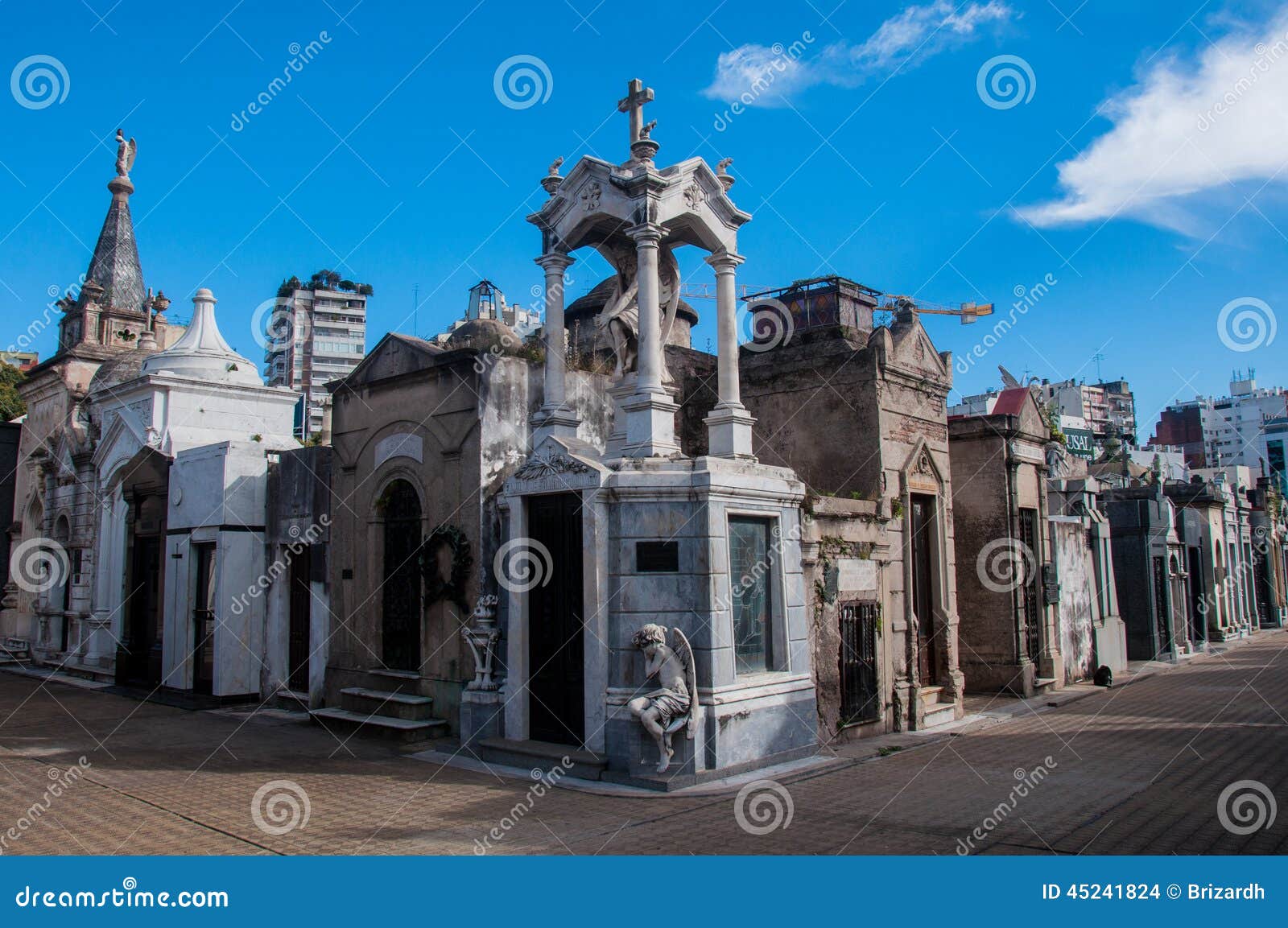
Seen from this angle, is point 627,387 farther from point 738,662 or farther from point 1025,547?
point 1025,547

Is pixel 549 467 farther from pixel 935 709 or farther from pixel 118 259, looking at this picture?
pixel 118 259

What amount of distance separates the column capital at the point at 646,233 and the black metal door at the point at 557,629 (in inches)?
115

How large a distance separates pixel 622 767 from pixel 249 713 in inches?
329

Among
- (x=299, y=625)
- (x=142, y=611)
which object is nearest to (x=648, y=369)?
(x=299, y=625)

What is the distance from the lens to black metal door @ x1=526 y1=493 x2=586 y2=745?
10086 mm

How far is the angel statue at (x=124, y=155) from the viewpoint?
2744cm

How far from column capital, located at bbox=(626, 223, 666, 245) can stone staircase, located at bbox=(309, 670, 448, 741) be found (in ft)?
21.5

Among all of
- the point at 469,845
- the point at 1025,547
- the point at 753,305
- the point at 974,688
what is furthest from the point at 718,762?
the point at 753,305

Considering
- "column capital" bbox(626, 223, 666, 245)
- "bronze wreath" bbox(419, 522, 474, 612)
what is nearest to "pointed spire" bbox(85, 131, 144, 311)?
"bronze wreath" bbox(419, 522, 474, 612)

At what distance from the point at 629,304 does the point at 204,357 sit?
41.6ft

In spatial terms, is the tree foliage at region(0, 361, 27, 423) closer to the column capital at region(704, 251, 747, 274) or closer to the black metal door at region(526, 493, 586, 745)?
the black metal door at region(526, 493, 586, 745)

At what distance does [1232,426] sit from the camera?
74750 mm

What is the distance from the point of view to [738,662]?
10.0 metres

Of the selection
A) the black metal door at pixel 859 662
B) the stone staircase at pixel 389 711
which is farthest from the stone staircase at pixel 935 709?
the stone staircase at pixel 389 711
